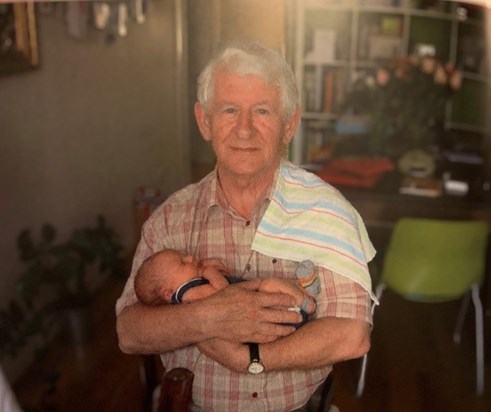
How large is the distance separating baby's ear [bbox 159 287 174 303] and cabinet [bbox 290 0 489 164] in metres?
0.26

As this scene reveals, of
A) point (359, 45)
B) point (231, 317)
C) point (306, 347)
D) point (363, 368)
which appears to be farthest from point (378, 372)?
point (359, 45)

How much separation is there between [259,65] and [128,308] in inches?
15.1

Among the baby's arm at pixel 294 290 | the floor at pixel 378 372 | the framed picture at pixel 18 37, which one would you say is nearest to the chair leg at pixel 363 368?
the floor at pixel 378 372

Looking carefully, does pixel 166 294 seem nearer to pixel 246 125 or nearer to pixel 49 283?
pixel 246 125

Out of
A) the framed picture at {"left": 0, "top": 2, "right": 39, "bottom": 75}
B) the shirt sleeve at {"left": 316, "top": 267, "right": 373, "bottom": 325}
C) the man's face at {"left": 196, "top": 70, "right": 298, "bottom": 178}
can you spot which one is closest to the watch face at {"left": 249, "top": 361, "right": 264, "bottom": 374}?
the shirt sleeve at {"left": 316, "top": 267, "right": 373, "bottom": 325}

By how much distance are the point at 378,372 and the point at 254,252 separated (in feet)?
0.90

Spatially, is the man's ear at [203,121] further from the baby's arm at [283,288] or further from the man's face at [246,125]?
the baby's arm at [283,288]

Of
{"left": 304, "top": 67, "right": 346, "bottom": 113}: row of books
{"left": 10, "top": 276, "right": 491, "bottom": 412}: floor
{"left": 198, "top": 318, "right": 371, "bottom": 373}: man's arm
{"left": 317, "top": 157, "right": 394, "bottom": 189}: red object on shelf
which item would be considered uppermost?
{"left": 304, "top": 67, "right": 346, "bottom": 113}: row of books

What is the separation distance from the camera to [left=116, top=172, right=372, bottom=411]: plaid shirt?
2.82ft

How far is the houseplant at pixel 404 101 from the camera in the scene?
3.31 ft

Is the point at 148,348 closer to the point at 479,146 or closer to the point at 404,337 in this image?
the point at 404,337

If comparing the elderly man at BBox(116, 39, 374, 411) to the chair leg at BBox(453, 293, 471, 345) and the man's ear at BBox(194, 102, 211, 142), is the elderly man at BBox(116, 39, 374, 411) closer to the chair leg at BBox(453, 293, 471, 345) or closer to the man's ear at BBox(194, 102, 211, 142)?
the man's ear at BBox(194, 102, 211, 142)

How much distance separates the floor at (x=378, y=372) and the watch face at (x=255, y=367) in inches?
4.9

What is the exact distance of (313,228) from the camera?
825 mm
